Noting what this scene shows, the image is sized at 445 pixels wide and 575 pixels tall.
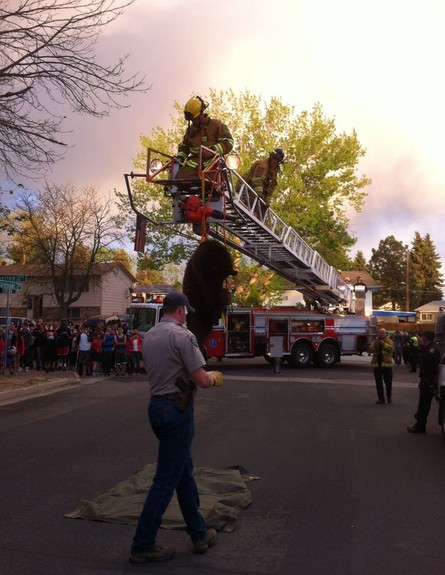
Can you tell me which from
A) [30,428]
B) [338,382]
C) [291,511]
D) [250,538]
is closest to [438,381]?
[291,511]

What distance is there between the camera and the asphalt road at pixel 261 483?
4.43 metres

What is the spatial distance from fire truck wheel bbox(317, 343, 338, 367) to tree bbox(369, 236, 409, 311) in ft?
200

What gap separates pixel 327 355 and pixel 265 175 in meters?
12.5

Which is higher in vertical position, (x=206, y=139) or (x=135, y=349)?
(x=206, y=139)

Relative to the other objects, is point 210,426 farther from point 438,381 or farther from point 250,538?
point 250,538

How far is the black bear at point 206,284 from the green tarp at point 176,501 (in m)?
1.47

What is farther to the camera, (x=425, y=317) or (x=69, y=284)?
(x=425, y=317)

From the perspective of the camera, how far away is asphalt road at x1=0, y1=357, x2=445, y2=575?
14.5 ft

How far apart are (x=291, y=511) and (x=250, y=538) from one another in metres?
0.81

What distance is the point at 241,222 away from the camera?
1427 centimetres

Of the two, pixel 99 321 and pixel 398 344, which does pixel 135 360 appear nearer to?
pixel 398 344

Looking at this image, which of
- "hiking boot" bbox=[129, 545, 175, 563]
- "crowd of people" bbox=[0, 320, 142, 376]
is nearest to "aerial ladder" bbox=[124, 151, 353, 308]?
"hiking boot" bbox=[129, 545, 175, 563]

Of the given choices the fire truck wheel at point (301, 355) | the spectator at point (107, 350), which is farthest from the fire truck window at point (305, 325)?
the spectator at point (107, 350)

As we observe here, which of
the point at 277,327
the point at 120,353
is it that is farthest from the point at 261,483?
the point at 277,327
